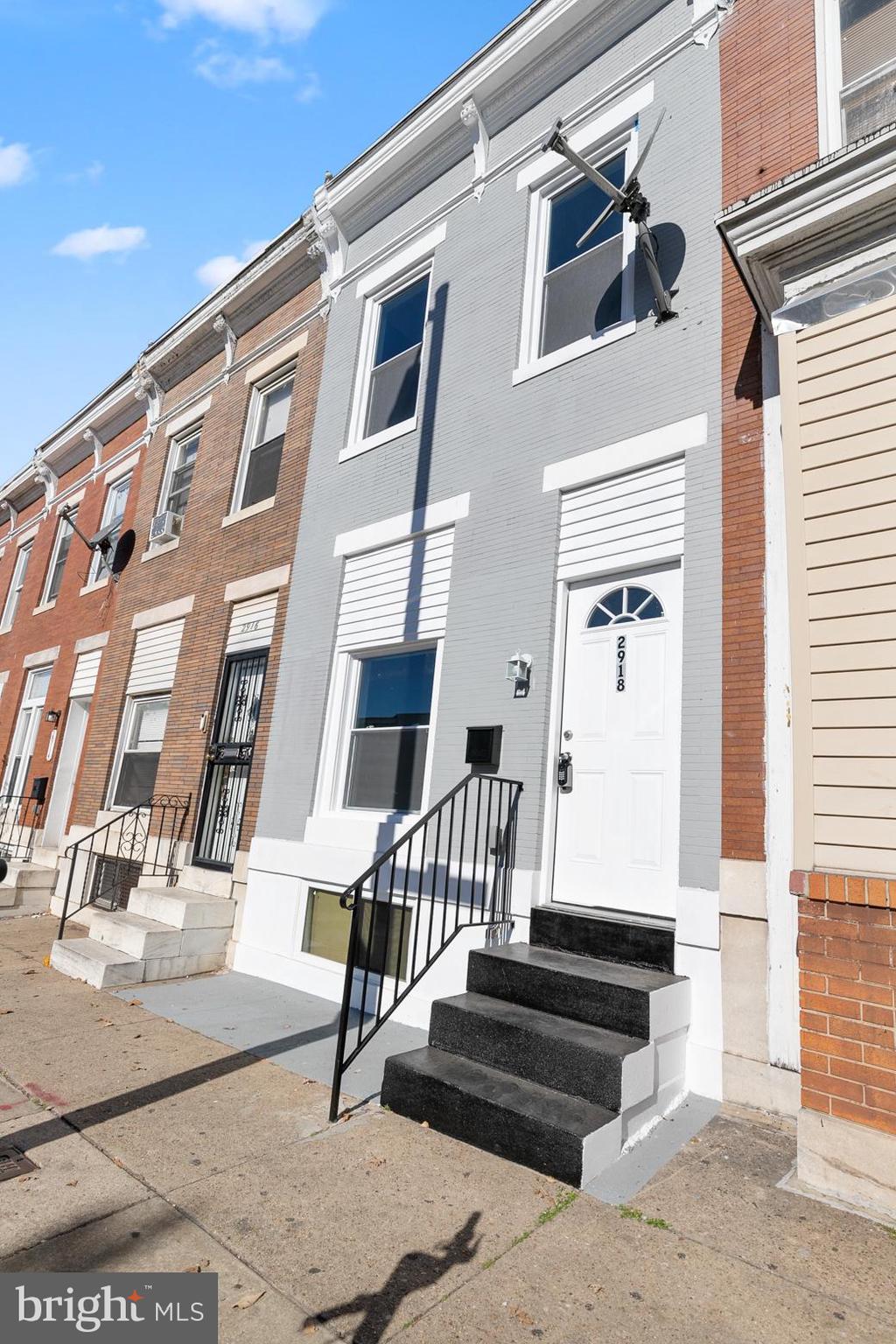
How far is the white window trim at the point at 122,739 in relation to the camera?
1025cm

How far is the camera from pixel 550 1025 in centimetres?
384

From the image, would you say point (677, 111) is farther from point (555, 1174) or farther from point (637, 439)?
point (555, 1174)

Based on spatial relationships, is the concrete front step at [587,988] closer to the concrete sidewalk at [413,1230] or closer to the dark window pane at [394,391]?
the concrete sidewalk at [413,1230]

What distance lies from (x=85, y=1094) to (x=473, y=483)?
17.2 ft

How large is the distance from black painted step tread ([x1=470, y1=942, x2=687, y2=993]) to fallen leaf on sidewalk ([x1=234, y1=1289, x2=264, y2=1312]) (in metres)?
2.12

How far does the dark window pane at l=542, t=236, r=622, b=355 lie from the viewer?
20.4 feet

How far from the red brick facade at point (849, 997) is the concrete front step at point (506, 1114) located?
37.5 inches

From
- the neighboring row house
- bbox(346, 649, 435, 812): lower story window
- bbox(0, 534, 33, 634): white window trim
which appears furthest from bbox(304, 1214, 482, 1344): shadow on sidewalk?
bbox(0, 534, 33, 634): white window trim

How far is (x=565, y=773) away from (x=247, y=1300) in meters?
3.55

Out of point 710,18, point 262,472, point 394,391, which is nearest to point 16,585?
point 262,472

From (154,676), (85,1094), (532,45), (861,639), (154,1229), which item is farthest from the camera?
(154,676)

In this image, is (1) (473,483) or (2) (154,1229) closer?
(2) (154,1229)

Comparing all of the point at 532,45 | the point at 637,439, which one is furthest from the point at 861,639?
the point at 532,45

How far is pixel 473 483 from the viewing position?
21.6 feet
